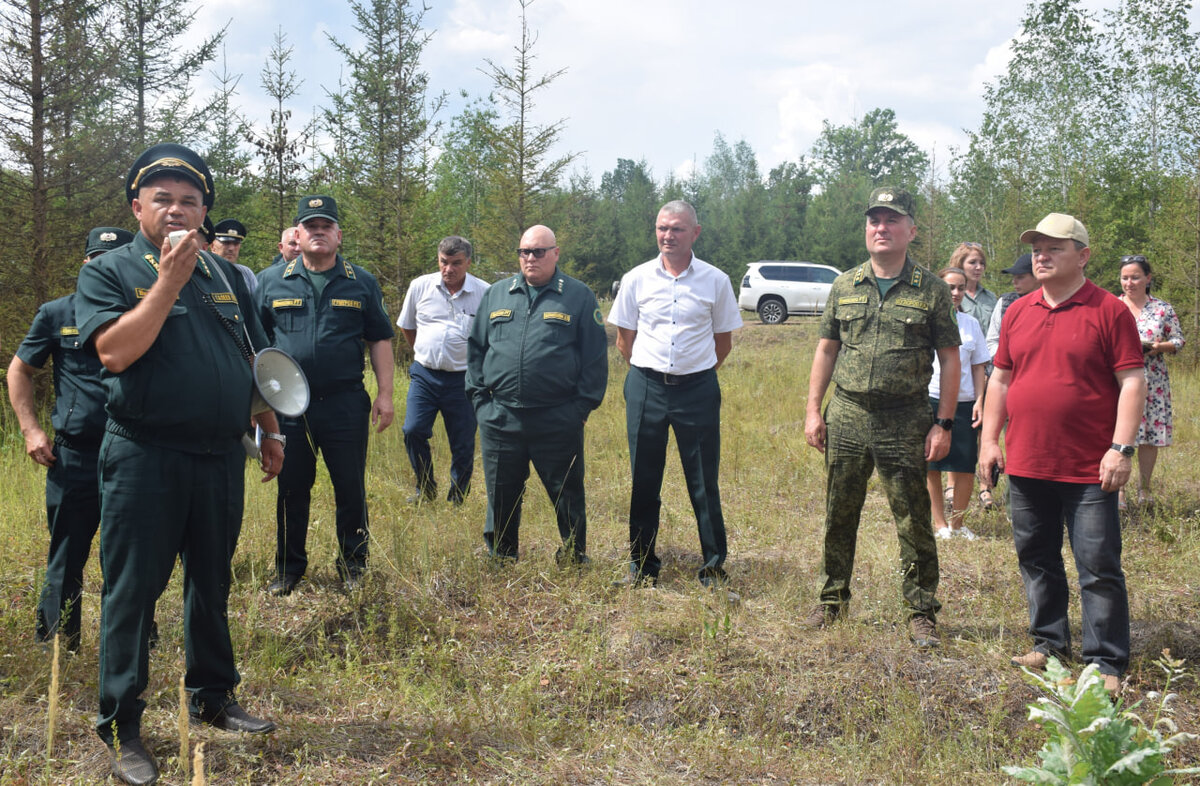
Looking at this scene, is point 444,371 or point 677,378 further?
point 444,371

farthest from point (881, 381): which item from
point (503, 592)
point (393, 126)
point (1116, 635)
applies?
point (393, 126)

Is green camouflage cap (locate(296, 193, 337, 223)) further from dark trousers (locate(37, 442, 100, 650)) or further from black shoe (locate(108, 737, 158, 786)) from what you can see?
black shoe (locate(108, 737, 158, 786))

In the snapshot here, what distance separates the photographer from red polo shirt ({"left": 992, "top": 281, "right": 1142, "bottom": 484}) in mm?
3480

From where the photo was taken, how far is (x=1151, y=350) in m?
6.07

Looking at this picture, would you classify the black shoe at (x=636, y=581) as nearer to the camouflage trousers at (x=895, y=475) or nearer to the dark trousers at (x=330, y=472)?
the camouflage trousers at (x=895, y=475)

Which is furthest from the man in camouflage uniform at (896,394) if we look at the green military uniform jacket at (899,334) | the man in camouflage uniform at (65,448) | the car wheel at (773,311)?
the car wheel at (773,311)

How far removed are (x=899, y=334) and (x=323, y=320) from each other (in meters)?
3.01

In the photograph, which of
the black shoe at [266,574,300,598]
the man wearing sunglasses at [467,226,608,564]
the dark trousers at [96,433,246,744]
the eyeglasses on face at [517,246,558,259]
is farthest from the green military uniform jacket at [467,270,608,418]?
the dark trousers at [96,433,246,744]

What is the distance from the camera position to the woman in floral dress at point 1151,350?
6.06 metres

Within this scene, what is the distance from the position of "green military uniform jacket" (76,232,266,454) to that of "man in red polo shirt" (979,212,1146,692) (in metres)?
3.24

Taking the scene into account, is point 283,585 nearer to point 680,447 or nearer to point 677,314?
point 680,447

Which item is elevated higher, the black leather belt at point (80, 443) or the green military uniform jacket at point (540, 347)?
the green military uniform jacket at point (540, 347)

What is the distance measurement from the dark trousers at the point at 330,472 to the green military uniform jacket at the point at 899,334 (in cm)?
264

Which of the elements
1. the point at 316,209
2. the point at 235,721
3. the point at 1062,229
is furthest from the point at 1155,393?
the point at 235,721
